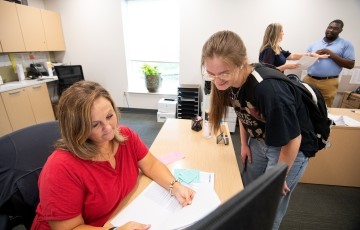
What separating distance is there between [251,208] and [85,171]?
749 millimetres

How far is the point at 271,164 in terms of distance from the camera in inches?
42.5

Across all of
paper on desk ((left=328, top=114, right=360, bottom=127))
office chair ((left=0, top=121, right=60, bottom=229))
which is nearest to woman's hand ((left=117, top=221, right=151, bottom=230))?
office chair ((left=0, top=121, right=60, bottom=229))

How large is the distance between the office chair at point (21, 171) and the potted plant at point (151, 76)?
121 inches

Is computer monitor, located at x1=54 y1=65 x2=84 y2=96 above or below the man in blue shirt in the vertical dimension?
below

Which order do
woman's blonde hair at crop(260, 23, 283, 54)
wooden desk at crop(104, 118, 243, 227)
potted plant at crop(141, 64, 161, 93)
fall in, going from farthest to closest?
potted plant at crop(141, 64, 161, 93) < woman's blonde hair at crop(260, 23, 283, 54) < wooden desk at crop(104, 118, 243, 227)

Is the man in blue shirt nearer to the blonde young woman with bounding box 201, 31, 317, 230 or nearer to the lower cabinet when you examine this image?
the blonde young woman with bounding box 201, 31, 317, 230

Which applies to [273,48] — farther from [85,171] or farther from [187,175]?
[85,171]

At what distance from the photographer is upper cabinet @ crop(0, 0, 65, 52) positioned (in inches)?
118

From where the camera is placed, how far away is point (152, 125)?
3705mm

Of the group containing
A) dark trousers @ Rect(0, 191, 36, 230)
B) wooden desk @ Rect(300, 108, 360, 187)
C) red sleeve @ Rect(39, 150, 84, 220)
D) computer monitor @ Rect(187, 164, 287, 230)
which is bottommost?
wooden desk @ Rect(300, 108, 360, 187)

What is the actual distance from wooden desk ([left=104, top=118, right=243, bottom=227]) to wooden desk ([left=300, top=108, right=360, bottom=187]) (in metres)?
1.21

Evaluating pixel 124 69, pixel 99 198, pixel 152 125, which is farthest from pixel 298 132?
pixel 124 69

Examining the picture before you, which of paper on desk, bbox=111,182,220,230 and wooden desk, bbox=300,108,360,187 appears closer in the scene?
paper on desk, bbox=111,182,220,230

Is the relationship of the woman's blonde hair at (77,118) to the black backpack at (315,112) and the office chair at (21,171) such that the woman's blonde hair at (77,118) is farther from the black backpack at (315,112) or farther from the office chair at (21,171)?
the black backpack at (315,112)
